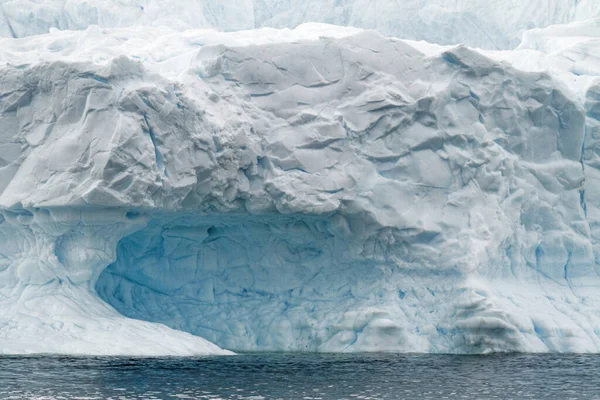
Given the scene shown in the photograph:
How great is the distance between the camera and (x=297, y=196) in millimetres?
18906

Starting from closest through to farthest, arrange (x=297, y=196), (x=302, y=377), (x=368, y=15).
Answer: (x=302, y=377) < (x=297, y=196) < (x=368, y=15)

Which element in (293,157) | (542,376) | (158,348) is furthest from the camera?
(293,157)

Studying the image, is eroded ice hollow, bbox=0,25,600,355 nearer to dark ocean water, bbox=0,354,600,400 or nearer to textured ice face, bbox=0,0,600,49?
dark ocean water, bbox=0,354,600,400

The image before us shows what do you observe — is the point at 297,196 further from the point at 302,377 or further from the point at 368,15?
the point at 368,15

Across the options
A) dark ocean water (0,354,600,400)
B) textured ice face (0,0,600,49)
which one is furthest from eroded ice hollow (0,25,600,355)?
textured ice face (0,0,600,49)

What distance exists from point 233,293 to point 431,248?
4.18 meters

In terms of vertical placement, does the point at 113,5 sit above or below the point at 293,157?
above

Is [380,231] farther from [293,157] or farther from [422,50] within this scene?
[422,50]

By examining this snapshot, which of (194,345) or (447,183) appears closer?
(194,345)

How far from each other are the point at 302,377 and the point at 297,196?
5.14 metres

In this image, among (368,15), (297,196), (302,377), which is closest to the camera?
(302,377)

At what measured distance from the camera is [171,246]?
65.8 feet

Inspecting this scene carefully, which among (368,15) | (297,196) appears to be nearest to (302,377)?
(297,196)

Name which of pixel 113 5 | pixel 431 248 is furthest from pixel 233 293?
pixel 113 5
